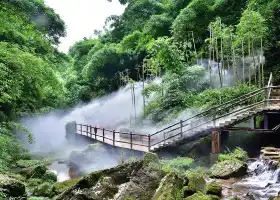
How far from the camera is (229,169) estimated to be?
1061cm

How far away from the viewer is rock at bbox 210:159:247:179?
1045 centimetres

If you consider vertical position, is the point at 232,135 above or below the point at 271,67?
below

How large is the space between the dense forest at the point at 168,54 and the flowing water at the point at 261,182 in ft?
17.7

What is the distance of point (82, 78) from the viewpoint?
3972 centimetres

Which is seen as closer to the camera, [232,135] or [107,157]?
[232,135]

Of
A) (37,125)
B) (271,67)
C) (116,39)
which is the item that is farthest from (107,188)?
(116,39)

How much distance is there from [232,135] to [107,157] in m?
6.70

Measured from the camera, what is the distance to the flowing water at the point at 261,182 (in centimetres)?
883

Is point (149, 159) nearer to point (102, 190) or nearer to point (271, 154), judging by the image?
point (102, 190)

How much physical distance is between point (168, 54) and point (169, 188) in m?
A: 13.3

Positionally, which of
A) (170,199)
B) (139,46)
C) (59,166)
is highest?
(139,46)

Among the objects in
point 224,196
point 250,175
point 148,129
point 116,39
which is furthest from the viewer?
point 116,39

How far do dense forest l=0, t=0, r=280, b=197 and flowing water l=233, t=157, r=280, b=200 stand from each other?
17.7 feet

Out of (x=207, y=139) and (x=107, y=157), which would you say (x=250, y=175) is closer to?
(x=207, y=139)
